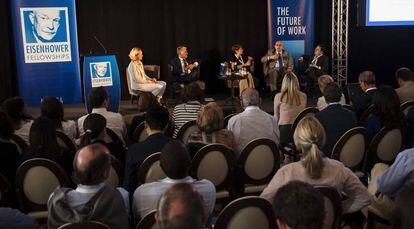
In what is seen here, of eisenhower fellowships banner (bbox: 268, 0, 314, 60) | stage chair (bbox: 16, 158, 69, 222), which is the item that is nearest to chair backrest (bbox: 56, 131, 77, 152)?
stage chair (bbox: 16, 158, 69, 222)

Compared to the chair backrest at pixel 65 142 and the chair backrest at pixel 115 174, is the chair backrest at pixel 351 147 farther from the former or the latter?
the chair backrest at pixel 65 142

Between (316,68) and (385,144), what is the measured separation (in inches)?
242

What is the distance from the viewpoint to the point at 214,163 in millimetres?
3850

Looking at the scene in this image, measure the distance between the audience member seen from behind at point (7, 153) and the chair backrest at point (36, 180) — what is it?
0.89 ft

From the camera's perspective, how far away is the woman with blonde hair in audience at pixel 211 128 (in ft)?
13.0

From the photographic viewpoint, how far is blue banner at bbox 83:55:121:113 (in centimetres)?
806

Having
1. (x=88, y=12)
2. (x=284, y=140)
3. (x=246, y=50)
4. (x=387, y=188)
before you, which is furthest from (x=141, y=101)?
(x=246, y=50)

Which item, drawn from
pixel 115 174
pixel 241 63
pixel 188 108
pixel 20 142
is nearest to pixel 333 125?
pixel 188 108

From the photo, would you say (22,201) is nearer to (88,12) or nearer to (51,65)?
(51,65)

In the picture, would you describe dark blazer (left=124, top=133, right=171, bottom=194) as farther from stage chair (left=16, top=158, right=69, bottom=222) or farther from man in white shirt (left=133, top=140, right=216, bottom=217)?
man in white shirt (left=133, top=140, right=216, bottom=217)

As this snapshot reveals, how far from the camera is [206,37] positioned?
36.7 feet

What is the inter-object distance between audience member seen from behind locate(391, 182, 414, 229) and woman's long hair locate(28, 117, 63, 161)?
2.36 metres

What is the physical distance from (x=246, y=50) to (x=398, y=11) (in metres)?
3.33

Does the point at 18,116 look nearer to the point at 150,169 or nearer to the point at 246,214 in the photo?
the point at 150,169
